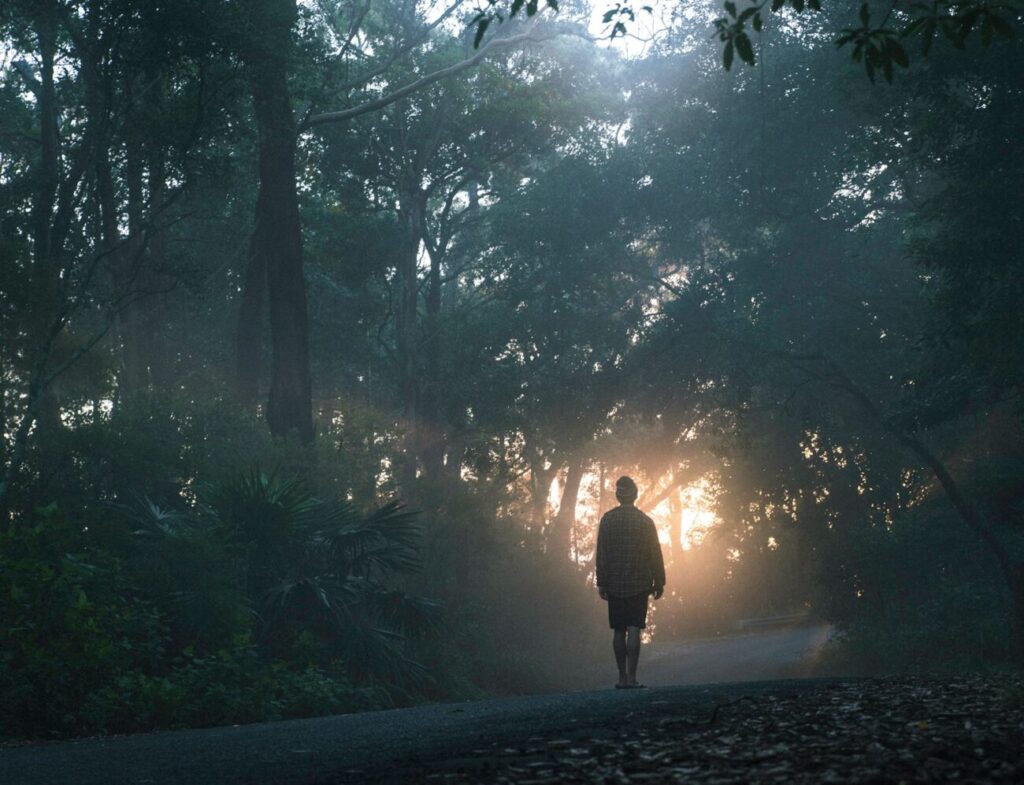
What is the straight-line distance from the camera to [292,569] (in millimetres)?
15297

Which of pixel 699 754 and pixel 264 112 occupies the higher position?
pixel 264 112

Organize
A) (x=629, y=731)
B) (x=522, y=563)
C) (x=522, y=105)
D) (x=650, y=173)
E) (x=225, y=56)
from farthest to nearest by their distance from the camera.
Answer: (x=522, y=105) → (x=650, y=173) → (x=522, y=563) → (x=225, y=56) → (x=629, y=731)

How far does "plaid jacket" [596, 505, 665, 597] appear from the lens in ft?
39.1

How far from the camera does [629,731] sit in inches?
253

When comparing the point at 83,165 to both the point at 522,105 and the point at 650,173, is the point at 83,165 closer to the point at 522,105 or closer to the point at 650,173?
the point at 650,173

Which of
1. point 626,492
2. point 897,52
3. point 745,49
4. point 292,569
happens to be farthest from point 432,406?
point 897,52

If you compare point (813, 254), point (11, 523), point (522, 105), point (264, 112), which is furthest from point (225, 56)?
point (522, 105)

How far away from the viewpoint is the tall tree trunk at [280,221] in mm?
21391

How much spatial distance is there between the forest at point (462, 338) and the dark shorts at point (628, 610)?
2.99 metres

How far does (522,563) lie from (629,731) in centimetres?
1806

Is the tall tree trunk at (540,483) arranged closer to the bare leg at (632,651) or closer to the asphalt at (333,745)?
the bare leg at (632,651)

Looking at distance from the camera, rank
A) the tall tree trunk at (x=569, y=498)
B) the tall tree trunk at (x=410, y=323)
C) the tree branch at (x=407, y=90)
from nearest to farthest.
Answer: the tree branch at (x=407, y=90), the tall tree trunk at (x=410, y=323), the tall tree trunk at (x=569, y=498)

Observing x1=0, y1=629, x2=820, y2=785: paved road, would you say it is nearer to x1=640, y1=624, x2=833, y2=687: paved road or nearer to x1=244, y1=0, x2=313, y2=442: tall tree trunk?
x1=244, y1=0, x2=313, y2=442: tall tree trunk

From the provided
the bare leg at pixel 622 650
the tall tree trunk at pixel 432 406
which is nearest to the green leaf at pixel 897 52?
the bare leg at pixel 622 650
